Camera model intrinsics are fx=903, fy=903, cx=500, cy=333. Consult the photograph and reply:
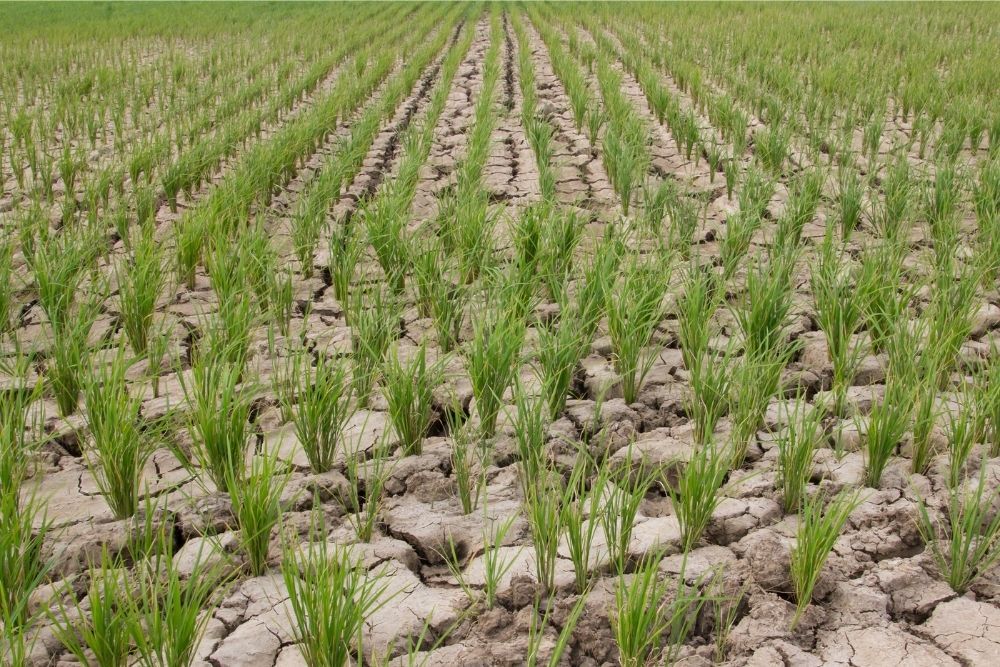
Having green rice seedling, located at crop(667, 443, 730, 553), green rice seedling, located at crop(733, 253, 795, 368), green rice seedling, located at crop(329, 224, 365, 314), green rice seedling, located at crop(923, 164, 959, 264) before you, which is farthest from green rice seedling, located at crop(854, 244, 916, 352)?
green rice seedling, located at crop(329, 224, 365, 314)

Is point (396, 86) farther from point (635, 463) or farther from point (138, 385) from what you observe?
point (635, 463)

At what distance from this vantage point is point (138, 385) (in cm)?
234

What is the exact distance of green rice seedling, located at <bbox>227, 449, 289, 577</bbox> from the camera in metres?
1.61

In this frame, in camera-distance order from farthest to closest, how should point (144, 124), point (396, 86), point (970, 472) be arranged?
point (396, 86) → point (144, 124) → point (970, 472)

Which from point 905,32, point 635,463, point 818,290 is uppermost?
point 905,32

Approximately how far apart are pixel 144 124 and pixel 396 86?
6.17 feet

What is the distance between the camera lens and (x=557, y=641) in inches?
59.8

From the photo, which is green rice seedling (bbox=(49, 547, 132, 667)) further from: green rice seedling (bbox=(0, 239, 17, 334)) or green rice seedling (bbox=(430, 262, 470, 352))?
green rice seedling (bbox=(0, 239, 17, 334))

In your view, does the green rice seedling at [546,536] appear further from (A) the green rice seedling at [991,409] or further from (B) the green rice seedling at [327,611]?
(A) the green rice seedling at [991,409]

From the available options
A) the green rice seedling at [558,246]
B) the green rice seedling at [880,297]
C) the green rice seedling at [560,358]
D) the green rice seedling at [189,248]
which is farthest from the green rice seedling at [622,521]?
the green rice seedling at [189,248]

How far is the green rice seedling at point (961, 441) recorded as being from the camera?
184 cm

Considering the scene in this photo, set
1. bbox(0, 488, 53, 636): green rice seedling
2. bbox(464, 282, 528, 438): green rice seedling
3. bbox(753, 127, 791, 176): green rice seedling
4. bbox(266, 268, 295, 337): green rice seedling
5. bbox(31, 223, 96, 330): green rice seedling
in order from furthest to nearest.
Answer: bbox(753, 127, 791, 176): green rice seedling → bbox(266, 268, 295, 337): green rice seedling → bbox(31, 223, 96, 330): green rice seedling → bbox(464, 282, 528, 438): green rice seedling → bbox(0, 488, 53, 636): green rice seedling

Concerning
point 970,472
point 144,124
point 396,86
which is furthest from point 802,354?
point 396,86

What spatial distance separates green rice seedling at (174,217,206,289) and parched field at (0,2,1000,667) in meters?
0.01
